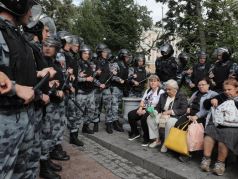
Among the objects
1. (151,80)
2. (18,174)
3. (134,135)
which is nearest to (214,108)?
(151,80)

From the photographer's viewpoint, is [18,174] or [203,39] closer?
[18,174]

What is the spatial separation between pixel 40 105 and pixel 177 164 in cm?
308

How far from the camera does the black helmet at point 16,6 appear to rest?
256 centimetres

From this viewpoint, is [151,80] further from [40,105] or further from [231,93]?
[40,105]

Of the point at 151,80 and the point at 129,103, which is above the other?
the point at 151,80

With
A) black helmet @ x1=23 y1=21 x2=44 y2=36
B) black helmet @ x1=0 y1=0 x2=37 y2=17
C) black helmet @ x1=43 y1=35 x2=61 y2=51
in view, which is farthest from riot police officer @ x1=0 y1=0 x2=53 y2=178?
black helmet @ x1=43 y1=35 x2=61 y2=51

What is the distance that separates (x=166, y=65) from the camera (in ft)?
28.9

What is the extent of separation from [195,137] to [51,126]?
2410mm

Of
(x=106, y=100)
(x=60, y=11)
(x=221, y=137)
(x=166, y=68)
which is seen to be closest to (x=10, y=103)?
(x=221, y=137)

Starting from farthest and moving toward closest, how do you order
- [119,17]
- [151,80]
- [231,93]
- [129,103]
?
[119,17], [129,103], [151,80], [231,93]

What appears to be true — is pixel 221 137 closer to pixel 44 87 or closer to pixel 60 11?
pixel 44 87

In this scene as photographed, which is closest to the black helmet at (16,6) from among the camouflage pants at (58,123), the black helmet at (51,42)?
the black helmet at (51,42)

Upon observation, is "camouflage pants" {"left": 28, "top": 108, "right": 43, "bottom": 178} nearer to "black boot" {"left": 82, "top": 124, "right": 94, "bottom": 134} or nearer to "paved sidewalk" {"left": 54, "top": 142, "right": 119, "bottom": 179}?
"paved sidewalk" {"left": 54, "top": 142, "right": 119, "bottom": 179}

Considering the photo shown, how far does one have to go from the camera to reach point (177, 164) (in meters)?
5.68
